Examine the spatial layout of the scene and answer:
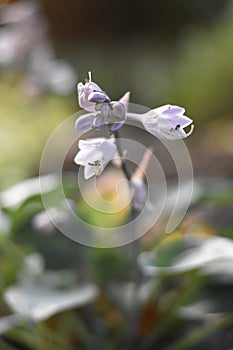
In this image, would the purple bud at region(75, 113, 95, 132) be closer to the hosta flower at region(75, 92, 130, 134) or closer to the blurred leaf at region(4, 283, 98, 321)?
the hosta flower at region(75, 92, 130, 134)

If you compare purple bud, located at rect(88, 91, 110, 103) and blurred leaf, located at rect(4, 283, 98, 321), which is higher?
purple bud, located at rect(88, 91, 110, 103)

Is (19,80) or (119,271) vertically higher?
(19,80)

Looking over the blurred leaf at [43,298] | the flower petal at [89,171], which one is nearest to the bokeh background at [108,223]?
the blurred leaf at [43,298]

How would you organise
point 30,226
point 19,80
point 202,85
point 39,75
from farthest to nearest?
point 202,85 → point 19,80 → point 39,75 → point 30,226

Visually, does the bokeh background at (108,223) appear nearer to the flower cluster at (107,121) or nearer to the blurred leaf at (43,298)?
the blurred leaf at (43,298)

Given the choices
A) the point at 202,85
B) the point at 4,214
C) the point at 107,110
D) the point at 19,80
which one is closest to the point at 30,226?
the point at 4,214

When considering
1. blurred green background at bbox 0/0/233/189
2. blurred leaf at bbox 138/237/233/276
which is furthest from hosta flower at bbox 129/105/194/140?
blurred green background at bbox 0/0/233/189

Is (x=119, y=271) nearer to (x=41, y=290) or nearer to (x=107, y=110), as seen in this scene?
(x=41, y=290)
